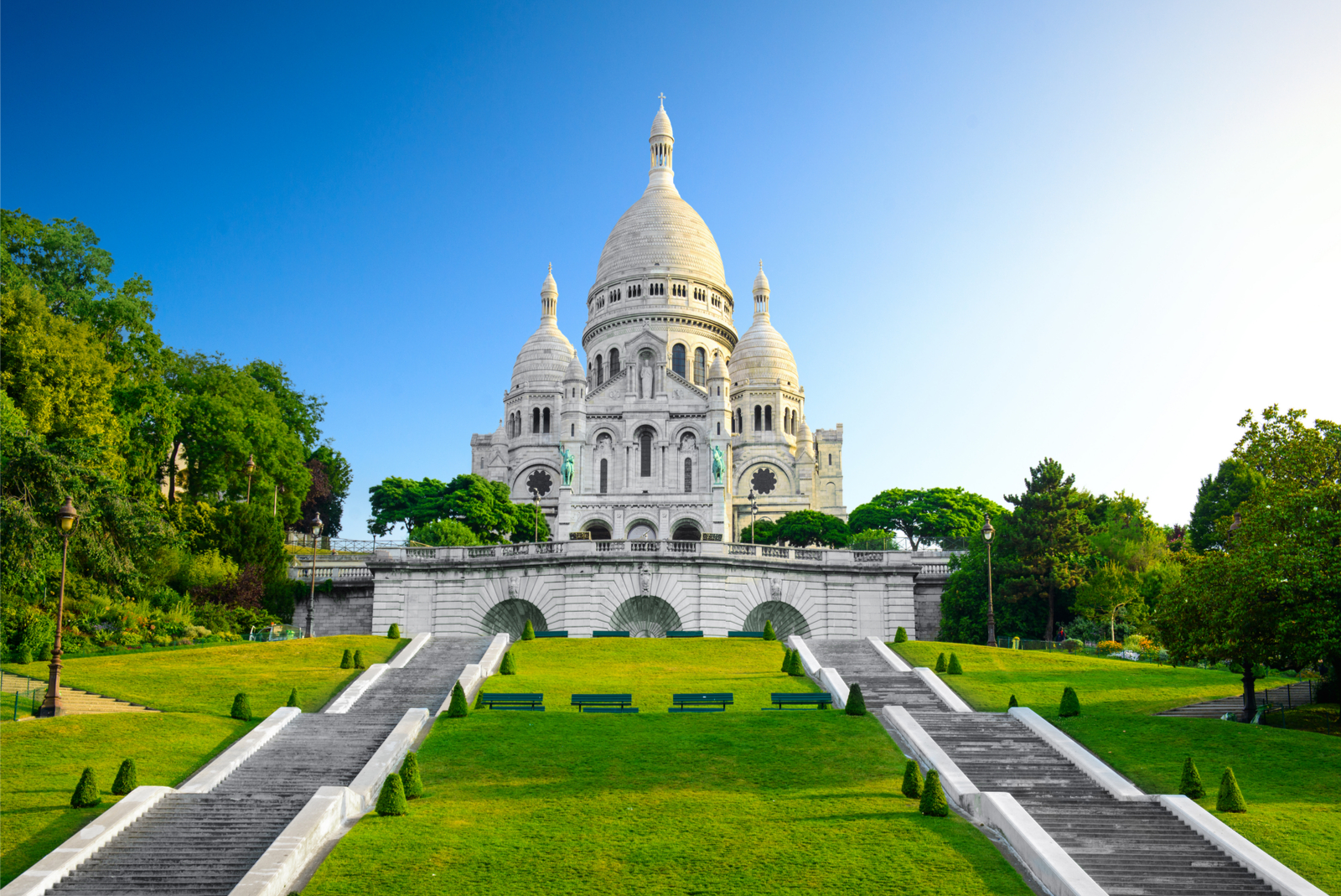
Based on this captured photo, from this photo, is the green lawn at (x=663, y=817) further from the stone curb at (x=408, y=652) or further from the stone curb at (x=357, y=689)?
the stone curb at (x=408, y=652)

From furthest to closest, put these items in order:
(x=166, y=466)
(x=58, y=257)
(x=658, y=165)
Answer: (x=658, y=165) → (x=166, y=466) → (x=58, y=257)

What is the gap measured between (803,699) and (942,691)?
3986 millimetres

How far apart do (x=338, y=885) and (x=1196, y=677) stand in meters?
25.5

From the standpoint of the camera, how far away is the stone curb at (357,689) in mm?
27344

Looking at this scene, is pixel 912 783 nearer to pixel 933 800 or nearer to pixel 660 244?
pixel 933 800

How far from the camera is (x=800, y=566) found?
46.3m

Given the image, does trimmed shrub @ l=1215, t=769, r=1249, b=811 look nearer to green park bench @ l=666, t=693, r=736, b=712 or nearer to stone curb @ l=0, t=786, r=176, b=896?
green park bench @ l=666, t=693, r=736, b=712

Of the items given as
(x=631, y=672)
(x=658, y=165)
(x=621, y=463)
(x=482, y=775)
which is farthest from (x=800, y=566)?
(x=658, y=165)

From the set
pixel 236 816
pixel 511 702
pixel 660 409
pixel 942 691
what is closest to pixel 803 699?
pixel 942 691

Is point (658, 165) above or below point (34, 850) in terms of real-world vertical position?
above

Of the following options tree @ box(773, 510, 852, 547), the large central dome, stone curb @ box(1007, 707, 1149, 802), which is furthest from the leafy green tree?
the large central dome

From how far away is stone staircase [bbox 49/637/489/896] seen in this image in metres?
17.1

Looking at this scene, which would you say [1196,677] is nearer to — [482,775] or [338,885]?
[482,775]

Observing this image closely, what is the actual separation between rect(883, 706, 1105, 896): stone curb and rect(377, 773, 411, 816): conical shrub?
974 centimetres
